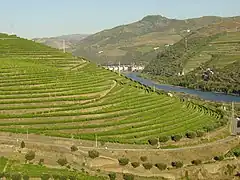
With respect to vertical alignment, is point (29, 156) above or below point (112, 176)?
above

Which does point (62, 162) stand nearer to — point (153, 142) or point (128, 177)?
point (128, 177)

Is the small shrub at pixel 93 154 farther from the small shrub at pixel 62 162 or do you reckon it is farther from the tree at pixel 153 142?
the tree at pixel 153 142

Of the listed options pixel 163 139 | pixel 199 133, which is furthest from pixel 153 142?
pixel 199 133

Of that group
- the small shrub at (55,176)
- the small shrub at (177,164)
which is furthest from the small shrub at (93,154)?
the small shrub at (177,164)

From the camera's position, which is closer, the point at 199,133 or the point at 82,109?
the point at 82,109

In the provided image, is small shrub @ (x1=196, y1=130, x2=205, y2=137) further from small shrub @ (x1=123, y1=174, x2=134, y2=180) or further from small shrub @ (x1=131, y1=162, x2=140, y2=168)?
small shrub @ (x1=123, y1=174, x2=134, y2=180)

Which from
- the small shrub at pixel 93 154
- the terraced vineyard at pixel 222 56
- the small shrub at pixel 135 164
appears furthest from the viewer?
the terraced vineyard at pixel 222 56

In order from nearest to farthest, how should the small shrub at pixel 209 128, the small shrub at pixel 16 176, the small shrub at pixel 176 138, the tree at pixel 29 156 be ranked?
1. the small shrub at pixel 16 176
2. the tree at pixel 29 156
3. the small shrub at pixel 176 138
4. the small shrub at pixel 209 128

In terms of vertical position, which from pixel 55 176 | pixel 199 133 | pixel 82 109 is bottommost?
pixel 199 133

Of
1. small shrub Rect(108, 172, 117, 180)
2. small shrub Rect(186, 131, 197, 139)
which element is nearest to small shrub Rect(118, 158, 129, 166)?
small shrub Rect(108, 172, 117, 180)

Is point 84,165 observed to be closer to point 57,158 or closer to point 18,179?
point 57,158
